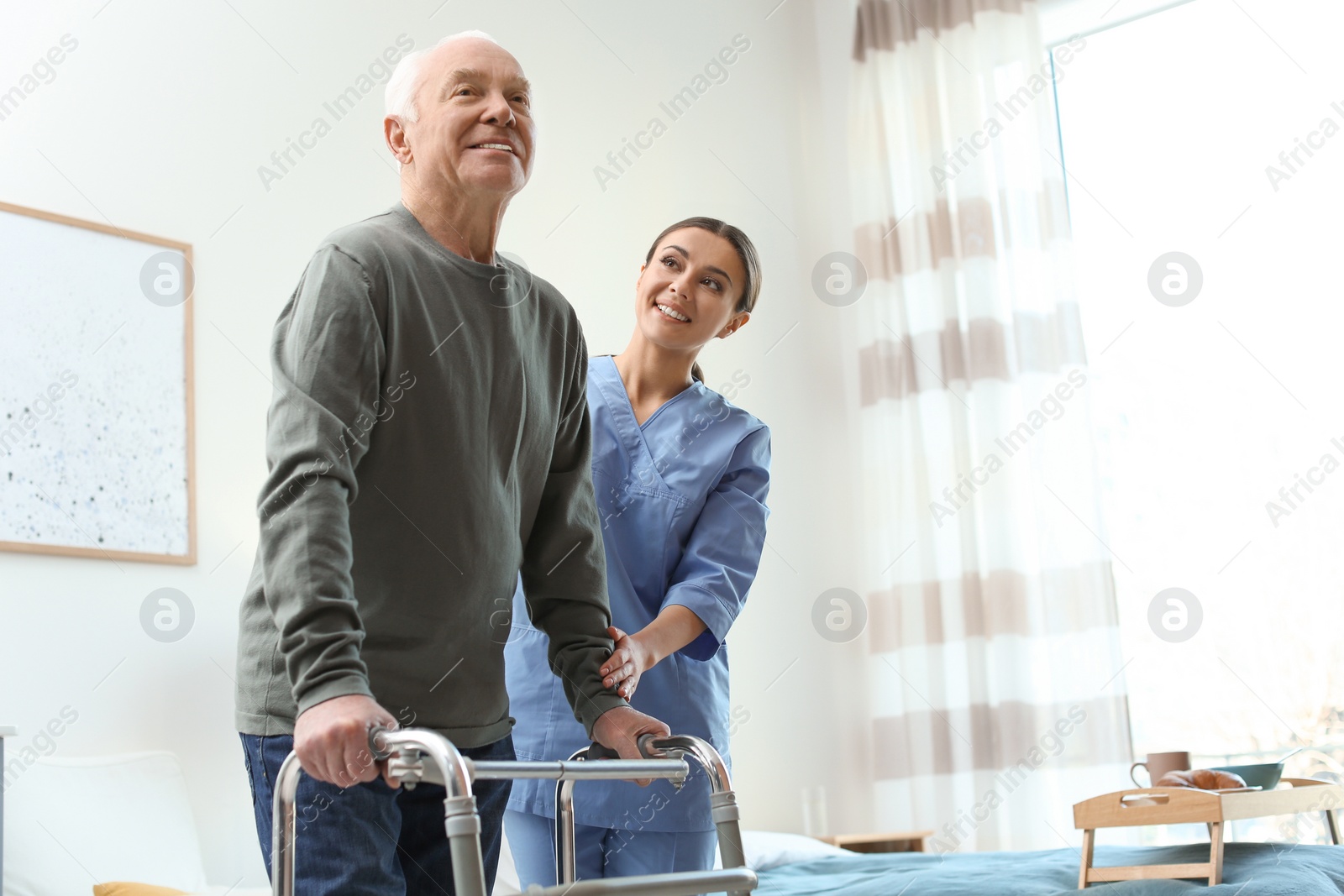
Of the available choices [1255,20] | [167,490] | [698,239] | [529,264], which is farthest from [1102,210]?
[167,490]

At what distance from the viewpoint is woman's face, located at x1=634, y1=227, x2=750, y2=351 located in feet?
6.35

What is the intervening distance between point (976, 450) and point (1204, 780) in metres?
1.99

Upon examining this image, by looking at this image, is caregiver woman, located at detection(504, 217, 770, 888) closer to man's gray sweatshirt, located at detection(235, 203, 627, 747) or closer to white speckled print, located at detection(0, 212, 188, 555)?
man's gray sweatshirt, located at detection(235, 203, 627, 747)

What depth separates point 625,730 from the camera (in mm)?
1292

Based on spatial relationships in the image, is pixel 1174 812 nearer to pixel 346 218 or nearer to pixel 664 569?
pixel 664 569

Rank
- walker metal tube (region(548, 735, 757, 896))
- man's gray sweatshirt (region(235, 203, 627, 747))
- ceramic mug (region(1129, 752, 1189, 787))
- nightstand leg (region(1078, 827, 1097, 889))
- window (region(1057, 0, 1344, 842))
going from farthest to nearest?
window (region(1057, 0, 1344, 842))
ceramic mug (region(1129, 752, 1189, 787))
nightstand leg (region(1078, 827, 1097, 889))
walker metal tube (region(548, 735, 757, 896))
man's gray sweatshirt (region(235, 203, 627, 747))

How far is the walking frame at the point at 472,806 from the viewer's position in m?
0.88

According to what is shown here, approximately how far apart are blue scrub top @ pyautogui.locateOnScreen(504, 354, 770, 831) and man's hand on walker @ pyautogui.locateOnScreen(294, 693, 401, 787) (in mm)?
656

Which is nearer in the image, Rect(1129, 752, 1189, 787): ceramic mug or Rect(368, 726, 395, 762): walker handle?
Rect(368, 726, 395, 762): walker handle

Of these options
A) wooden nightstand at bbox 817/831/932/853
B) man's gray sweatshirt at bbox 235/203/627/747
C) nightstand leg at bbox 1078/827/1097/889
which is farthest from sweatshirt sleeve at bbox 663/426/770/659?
wooden nightstand at bbox 817/831/932/853

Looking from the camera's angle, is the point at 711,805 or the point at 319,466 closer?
the point at 319,466

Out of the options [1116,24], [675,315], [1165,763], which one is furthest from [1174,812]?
[1116,24]

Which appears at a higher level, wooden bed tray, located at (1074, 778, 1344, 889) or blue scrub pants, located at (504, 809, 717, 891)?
blue scrub pants, located at (504, 809, 717, 891)

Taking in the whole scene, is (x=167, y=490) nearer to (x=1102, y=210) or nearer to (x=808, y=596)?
(x=808, y=596)
